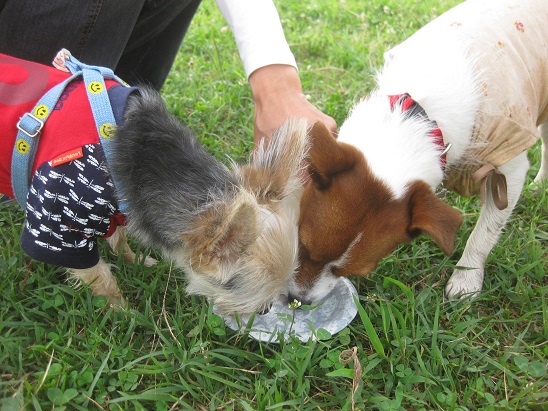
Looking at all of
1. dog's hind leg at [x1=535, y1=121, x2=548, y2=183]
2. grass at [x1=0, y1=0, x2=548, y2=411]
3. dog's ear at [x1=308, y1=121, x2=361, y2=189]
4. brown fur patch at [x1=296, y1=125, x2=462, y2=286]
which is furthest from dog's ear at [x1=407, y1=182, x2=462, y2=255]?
dog's hind leg at [x1=535, y1=121, x2=548, y2=183]

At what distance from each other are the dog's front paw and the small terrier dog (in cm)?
120

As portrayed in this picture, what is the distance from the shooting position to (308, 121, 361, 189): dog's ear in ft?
8.01

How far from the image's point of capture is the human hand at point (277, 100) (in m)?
3.05

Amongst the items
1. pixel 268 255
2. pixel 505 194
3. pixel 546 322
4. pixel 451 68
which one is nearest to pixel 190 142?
pixel 268 255

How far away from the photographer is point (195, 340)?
8.34ft

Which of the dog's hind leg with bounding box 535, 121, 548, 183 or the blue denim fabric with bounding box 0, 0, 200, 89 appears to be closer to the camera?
the blue denim fabric with bounding box 0, 0, 200, 89

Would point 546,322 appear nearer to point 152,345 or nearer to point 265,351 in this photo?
point 265,351

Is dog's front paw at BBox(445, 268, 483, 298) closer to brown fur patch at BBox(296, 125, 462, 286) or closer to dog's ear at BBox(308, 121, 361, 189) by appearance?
brown fur patch at BBox(296, 125, 462, 286)

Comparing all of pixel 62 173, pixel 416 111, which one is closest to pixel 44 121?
pixel 62 173

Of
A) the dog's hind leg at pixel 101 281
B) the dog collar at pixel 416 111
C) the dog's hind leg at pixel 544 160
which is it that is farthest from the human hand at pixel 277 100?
the dog's hind leg at pixel 544 160

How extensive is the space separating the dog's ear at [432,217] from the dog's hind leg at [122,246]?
1.66 meters

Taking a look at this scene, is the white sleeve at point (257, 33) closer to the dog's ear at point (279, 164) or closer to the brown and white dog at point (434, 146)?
the brown and white dog at point (434, 146)

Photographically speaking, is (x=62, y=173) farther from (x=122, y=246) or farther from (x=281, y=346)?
(x=281, y=346)

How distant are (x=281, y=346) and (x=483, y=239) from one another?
1514mm
